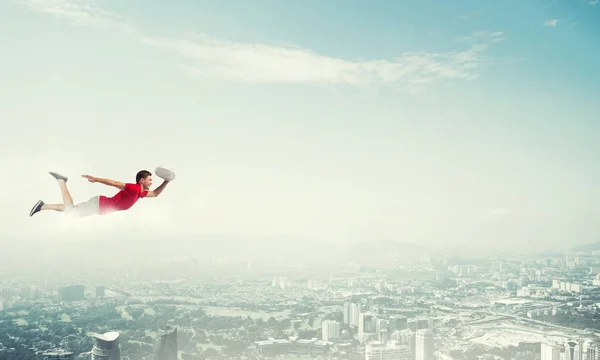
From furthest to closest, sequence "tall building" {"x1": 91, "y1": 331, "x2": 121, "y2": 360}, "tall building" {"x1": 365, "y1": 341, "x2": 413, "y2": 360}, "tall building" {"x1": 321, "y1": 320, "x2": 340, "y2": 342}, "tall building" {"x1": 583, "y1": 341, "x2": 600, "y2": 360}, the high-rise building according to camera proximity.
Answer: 1. the high-rise building
2. "tall building" {"x1": 321, "y1": 320, "x2": 340, "y2": 342}
3. "tall building" {"x1": 365, "y1": 341, "x2": 413, "y2": 360}
4. "tall building" {"x1": 583, "y1": 341, "x2": 600, "y2": 360}
5. "tall building" {"x1": 91, "y1": 331, "x2": 121, "y2": 360}

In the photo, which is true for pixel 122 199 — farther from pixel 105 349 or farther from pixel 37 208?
pixel 105 349

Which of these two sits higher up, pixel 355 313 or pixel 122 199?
pixel 122 199

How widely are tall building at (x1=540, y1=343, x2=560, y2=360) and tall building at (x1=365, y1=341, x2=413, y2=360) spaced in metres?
1.83

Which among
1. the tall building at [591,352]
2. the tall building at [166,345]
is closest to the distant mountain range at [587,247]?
the tall building at [591,352]

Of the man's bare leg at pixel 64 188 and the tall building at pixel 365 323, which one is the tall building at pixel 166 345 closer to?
the tall building at pixel 365 323

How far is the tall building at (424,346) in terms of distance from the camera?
831 centimetres

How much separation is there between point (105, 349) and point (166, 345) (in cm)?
88

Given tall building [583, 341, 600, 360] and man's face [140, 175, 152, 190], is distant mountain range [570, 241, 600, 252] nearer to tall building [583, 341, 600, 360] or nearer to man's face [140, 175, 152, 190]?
tall building [583, 341, 600, 360]

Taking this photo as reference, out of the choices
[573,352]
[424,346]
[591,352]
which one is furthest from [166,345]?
[591,352]

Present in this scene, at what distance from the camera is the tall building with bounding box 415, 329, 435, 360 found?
8.31 metres

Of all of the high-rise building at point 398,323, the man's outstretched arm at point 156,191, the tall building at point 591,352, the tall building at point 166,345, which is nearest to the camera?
the man's outstretched arm at point 156,191

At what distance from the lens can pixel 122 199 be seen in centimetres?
164

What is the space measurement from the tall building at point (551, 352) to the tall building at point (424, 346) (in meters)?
1.52

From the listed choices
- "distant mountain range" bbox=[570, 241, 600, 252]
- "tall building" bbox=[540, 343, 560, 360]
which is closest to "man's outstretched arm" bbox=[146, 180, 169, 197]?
"tall building" bbox=[540, 343, 560, 360]
